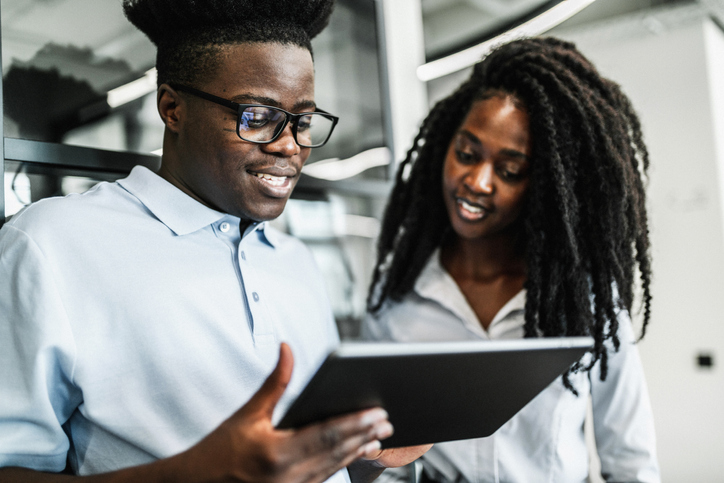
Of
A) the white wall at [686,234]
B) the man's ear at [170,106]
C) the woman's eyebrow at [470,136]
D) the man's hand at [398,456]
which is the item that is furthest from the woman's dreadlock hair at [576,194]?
the white wall at [686,234]

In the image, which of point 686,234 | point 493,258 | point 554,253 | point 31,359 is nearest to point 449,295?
point 493,258

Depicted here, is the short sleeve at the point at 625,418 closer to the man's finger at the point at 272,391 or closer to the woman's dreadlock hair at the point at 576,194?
the woman's dreadlock hair at the point at 576,194

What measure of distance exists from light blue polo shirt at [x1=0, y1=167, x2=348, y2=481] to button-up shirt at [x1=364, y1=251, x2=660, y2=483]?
15.7 inches

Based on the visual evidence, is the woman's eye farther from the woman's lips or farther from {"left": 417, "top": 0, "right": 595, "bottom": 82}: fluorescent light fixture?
{"left": 417, "top": 0, "right": 595, "bottom": 82}: fluorescent light fixture

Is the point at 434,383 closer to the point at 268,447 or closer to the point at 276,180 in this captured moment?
the point at 268,447

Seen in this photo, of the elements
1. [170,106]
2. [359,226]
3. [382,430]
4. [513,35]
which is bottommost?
[382,430]

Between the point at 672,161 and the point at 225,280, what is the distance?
3488 mm

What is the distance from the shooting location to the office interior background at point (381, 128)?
38.8 inches

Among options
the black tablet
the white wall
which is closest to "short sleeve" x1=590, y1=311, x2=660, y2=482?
the black tablet

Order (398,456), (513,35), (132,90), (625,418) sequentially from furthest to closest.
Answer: (513,35) < (625,418) < (132,90) < (398,456)

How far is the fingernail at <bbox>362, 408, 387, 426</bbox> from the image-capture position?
58cm

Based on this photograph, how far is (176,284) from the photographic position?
835 millimetres

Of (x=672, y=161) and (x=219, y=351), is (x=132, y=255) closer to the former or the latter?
(x=219, y=351)

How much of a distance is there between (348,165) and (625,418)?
3.32ft
